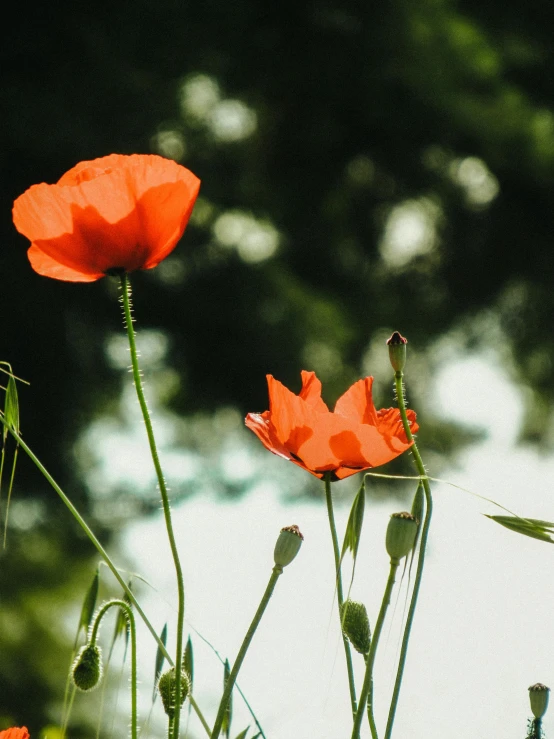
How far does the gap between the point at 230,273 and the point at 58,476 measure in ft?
2.85

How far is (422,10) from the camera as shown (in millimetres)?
3418

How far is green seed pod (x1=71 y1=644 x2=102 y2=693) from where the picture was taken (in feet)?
1.27

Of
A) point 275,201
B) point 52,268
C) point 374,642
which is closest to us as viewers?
point 374,642

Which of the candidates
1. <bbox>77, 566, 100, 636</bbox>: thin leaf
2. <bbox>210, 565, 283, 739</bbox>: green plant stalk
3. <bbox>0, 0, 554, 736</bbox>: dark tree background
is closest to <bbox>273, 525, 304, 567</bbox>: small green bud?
<bbox>210, 565, 283, 739</bbox>: green plant stalk

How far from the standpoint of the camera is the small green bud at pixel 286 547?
12.6 inches

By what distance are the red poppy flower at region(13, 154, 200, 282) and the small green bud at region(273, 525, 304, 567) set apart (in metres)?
0.18

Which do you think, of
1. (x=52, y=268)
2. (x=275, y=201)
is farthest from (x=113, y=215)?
(x=275, y=201)

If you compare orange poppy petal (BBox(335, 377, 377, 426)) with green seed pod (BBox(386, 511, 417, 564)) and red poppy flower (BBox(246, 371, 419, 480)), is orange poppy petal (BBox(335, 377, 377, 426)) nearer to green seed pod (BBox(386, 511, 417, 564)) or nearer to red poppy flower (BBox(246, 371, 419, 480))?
red poppy flower (BBox(246, 371, 419, 480))

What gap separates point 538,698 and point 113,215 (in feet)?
0.90

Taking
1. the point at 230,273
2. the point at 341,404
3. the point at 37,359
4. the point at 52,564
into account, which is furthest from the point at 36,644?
the point at 341,404

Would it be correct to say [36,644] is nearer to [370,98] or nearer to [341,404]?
[370,98]

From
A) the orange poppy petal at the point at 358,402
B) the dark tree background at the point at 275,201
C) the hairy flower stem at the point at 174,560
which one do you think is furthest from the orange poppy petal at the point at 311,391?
the dark tree background at the point at 275,201

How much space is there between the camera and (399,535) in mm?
290

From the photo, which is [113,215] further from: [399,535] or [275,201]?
[275,201]
